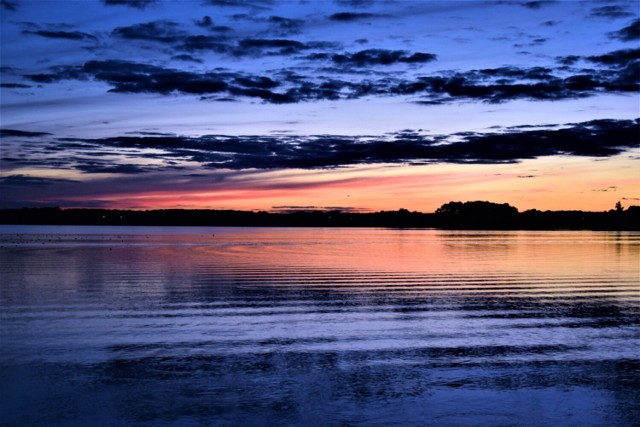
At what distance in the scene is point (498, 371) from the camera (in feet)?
41.5

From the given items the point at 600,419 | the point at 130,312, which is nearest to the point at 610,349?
the point at 600,419

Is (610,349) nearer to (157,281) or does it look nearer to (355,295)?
(355,295)

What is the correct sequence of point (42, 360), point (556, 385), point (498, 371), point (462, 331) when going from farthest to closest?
point (462, 331) < point (42, 360) < point (498, 371) < point (556, 385)

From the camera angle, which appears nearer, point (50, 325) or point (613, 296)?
point (50, 325)

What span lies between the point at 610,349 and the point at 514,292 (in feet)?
36.8

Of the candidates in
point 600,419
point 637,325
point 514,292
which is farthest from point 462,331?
point 514,292

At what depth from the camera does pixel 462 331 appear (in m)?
17.1

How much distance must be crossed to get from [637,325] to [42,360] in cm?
1530

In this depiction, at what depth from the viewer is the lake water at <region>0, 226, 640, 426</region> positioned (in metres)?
10.3

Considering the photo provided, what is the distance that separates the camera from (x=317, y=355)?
14.1 metres

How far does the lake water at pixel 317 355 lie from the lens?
1029 centimetres

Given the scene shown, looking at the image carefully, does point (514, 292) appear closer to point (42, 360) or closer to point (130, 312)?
point (130, 312)

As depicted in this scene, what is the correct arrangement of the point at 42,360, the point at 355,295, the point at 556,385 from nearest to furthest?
1. the point at 556,385
2. the point at 42,360
3. the point at 355,295

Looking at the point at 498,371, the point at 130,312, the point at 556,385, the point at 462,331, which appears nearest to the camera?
the point at 556,385
